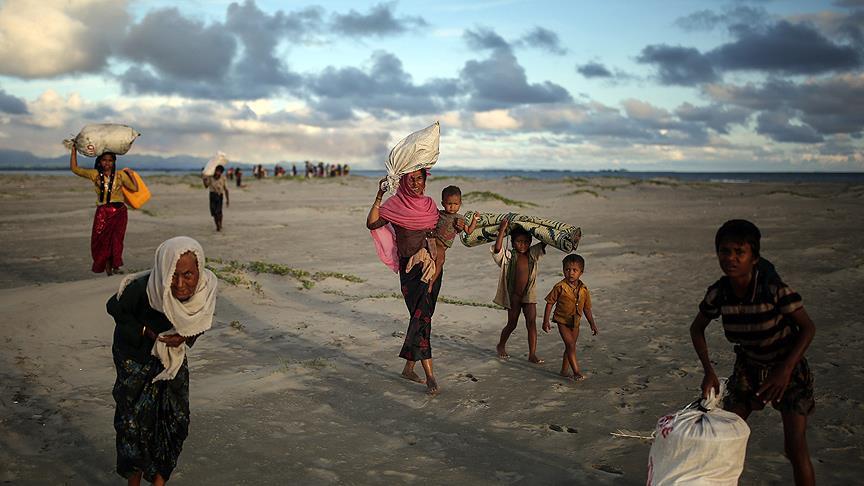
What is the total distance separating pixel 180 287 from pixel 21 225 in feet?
65.2

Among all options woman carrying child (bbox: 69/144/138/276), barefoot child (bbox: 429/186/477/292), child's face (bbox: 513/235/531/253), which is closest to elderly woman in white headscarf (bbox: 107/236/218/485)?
barefoot child (bbox: 429/186/477/292)

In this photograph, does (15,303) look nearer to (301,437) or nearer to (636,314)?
(301,437)

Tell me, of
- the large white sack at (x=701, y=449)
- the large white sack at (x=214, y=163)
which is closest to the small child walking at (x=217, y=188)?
the large white sack at (x=214, y=163)

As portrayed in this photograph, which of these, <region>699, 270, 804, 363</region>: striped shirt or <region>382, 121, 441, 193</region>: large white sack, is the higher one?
<region>382, 121, 441, 193</region>: large white sack

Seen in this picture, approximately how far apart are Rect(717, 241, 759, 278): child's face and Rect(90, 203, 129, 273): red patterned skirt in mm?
8741

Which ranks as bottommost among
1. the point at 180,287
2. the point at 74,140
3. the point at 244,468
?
the point at 244,468

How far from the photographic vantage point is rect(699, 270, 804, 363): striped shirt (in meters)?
3.36

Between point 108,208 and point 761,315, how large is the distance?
913 cm

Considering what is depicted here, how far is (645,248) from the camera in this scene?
595 inches

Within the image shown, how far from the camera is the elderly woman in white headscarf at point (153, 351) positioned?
11.2ft

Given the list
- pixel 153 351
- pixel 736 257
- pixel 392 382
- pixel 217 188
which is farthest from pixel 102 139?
pixel 217 188

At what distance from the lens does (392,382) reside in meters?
6.06

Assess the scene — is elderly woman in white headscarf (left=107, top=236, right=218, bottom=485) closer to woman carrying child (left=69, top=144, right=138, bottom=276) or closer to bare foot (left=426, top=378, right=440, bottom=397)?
bare foot (left=426, top=378, right=440, bottom=397)

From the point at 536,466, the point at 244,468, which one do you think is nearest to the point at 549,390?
the point at 536,466
